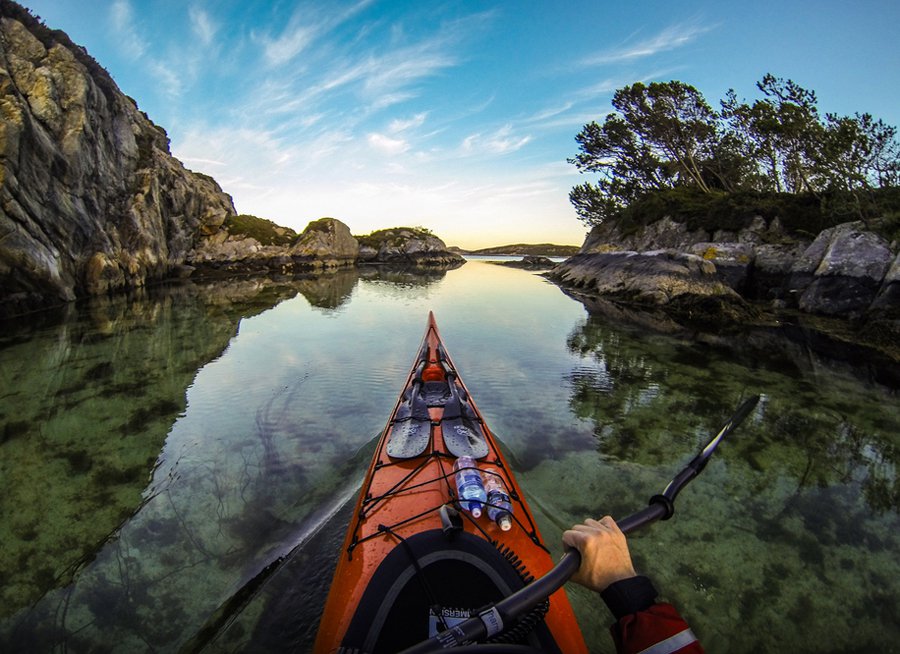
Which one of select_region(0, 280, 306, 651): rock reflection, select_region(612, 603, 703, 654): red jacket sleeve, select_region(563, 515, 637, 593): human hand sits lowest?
select_region(0, 280, 306, 651): rock reflection

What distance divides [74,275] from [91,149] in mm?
8729

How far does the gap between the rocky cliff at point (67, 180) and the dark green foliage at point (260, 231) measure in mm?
10427

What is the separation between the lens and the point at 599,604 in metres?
4.09

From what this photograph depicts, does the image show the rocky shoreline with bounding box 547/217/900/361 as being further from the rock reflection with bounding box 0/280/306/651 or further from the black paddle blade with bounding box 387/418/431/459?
the rock reflection with bounding box 0/280/306/651

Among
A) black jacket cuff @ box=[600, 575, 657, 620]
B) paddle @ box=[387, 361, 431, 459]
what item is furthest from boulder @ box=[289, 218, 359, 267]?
black jacket cuff @ box=[600, 575, 657, 620]

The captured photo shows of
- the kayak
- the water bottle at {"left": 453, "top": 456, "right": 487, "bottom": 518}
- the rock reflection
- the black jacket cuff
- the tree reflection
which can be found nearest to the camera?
the black jacket cuff

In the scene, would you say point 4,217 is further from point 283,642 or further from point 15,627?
point 283,642

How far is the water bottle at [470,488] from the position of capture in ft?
12.8

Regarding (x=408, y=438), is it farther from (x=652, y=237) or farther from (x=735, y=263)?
(x=652, y=237)

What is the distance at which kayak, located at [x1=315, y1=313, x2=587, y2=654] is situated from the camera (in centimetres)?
271

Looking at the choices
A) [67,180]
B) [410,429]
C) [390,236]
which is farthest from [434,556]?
[390,236]

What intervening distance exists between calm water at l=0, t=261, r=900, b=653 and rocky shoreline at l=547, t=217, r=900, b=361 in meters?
4.48

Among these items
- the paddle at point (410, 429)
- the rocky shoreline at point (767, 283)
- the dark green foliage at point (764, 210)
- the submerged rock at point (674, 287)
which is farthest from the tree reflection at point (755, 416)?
the dark green foliage at point (764, 210)

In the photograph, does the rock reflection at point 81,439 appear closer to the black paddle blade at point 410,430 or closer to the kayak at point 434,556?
the kayak at point 434,556
